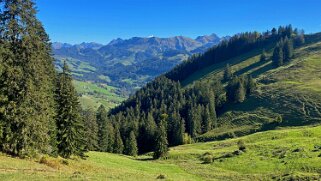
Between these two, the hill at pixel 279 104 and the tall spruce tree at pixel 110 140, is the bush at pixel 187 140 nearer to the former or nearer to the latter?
the hill at pixel 279 104

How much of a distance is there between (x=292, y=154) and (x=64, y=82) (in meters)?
47.3

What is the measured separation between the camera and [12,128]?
4028 centimetres

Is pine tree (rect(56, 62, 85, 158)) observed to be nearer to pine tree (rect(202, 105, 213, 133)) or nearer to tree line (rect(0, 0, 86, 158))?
tree line (rect(0, 0, 86, 158))

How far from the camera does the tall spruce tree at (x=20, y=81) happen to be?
39.3 m

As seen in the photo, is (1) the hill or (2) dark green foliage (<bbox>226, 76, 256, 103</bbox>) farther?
(2) dark green foliage (<bbox>226, 76, 256, 103</bbox>)

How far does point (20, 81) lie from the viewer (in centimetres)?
3972

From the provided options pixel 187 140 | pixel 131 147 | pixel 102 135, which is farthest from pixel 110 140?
pixel 187 140

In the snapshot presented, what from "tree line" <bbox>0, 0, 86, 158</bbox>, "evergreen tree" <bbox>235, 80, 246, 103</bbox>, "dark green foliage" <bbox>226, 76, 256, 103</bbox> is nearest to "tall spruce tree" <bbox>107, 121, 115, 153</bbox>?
"evergreen tree" <bbox>235, 80, 246, 103</bbox>

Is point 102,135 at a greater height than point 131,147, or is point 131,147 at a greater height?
point 102,135

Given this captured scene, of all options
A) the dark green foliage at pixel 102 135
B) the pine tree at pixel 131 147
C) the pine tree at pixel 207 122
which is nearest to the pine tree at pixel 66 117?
the dark green foliage at pixel 102 135

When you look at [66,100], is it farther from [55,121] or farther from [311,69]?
[311,69]

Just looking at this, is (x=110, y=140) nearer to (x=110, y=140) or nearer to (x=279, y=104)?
(x=110, y=140)

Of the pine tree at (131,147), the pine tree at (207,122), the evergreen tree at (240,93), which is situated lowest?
the pine tree at (131,147)

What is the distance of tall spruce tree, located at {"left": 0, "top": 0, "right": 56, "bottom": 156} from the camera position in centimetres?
3928
